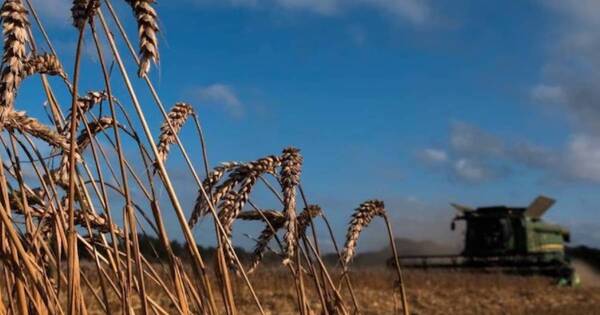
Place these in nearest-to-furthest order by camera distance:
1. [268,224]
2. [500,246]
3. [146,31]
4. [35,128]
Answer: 1. [146,31]
2. [35,128]
3. [268,224]
4. [500,246]

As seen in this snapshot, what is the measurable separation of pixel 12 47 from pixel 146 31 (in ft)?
1.02

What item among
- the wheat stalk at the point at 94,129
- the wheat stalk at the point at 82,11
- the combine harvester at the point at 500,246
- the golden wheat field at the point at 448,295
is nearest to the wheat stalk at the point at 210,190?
the wheat stalk at the point at 94,129

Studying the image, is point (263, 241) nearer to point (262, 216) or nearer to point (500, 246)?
point (262, 216)

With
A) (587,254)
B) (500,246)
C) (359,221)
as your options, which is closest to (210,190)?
(359,221)

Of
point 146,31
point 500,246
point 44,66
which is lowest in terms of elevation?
point 146,31

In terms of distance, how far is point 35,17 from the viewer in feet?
6.97

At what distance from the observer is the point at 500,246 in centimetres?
2836

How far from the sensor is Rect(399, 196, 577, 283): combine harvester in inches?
1050

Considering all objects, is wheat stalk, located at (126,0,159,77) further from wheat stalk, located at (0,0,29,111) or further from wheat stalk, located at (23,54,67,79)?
wheat stalk, located at (23,54,67,79)

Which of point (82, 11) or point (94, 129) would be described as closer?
point (82, 11)

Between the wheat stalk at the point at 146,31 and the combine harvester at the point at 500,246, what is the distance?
25.4m

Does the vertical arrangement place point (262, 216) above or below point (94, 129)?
below

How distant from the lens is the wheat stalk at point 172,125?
230 cm

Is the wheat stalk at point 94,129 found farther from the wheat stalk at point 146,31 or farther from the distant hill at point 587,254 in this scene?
the distant hill at point 587,254
